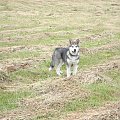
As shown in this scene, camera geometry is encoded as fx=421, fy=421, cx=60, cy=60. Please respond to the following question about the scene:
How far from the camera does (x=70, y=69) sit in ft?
52.3

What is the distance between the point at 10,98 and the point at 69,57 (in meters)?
3.77

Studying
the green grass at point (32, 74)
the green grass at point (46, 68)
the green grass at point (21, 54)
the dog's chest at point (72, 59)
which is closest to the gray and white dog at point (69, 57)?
the dog's chest at point (72, 59)

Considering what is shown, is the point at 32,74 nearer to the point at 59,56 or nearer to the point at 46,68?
the point at 46,68

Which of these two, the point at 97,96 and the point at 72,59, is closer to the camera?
the point at 97,96

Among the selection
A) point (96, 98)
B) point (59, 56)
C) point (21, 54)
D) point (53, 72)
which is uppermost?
point (59, 56)

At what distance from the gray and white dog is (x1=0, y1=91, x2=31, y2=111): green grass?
9.83 ft

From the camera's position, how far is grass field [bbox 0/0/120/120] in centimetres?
1140

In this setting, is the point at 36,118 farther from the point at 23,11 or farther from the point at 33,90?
the point at 23,11

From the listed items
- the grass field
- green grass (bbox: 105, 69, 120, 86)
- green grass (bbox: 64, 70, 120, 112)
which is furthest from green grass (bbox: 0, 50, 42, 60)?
green grass (bbox: 64, 70, 120, 112)

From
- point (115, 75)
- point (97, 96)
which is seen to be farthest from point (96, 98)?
point (115, 75)

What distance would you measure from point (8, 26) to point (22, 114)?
816 inches

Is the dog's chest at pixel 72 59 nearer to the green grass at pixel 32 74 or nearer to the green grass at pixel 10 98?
the green grass at pixel 32 74

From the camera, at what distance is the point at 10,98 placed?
12.7 metres

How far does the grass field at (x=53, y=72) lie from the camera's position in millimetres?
11400
